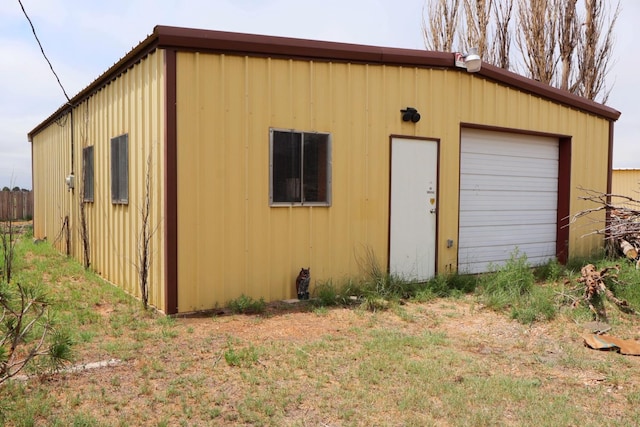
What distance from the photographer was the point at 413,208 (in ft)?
26.0

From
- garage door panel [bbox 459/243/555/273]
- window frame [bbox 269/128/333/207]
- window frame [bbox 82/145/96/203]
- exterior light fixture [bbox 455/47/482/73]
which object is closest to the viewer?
window frame [bbox 269/128/333/207]

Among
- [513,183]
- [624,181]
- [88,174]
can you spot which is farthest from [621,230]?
[624,181]

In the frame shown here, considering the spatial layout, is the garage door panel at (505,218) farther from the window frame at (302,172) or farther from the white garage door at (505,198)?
the window frame at (302,172)

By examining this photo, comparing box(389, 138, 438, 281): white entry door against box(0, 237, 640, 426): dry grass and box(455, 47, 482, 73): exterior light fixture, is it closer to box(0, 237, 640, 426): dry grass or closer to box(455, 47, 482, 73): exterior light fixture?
box(455, 47, 482, 73): exterior light fixture

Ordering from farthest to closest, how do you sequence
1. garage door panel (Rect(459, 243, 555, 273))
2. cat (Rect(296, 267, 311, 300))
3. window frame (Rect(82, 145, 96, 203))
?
window frame (Rect(82, 145, 96, 203)) < garage door panel (Rect(459, 243, 555, 273)) < cat (Rect(296, 267, 311, 300))

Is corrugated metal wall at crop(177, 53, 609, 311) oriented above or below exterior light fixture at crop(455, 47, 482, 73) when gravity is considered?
below

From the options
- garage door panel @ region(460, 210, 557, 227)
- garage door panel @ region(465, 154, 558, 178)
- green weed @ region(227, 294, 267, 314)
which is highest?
garage door panel @ region(465, 154, 558, 178)

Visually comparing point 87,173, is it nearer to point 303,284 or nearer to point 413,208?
point 303,284

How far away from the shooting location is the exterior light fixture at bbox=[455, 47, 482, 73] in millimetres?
8047

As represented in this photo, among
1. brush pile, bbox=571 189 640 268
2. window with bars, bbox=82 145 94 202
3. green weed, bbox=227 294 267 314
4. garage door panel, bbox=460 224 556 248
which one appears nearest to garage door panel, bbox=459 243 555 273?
garage door panel, bbox=460 224 556 248

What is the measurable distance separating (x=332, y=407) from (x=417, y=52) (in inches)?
225

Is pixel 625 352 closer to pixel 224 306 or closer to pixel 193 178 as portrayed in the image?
pixel 224 306

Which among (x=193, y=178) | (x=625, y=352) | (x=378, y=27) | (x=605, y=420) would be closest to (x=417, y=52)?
(x=378, y=27)

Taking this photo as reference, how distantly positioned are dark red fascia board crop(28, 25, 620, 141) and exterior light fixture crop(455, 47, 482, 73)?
12 centimetres
